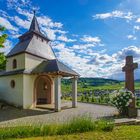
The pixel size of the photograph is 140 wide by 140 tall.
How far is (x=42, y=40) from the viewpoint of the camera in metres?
24.7

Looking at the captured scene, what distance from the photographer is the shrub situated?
13812 millimetres

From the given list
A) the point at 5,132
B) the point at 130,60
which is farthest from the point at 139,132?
the point at 130,60

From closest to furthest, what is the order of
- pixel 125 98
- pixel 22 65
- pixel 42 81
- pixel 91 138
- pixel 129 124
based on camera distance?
pixel 91 138 < pixel 129 124 < pixel 125 98 < pixel 22 65 < pixel 42 81

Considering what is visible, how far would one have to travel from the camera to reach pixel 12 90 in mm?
21375

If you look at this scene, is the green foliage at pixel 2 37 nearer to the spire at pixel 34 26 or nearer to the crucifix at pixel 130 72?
the crucifix at pixel 130 72

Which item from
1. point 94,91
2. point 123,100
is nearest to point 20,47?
point 123,100

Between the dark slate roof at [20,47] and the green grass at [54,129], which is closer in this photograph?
the green grass at [54,129]

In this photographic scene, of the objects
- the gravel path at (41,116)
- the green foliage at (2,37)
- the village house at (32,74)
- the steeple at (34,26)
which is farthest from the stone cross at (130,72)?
the steeple at (34,26)

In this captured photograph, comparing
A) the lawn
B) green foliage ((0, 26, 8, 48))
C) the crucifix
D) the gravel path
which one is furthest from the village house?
the lawn

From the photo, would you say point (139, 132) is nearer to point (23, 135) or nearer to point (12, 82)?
point (23, 135)

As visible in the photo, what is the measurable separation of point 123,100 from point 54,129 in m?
6.47

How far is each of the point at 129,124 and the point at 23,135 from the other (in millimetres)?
5100

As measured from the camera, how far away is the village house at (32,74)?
64.0ft

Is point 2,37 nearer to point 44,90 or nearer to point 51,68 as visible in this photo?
point 51,68
